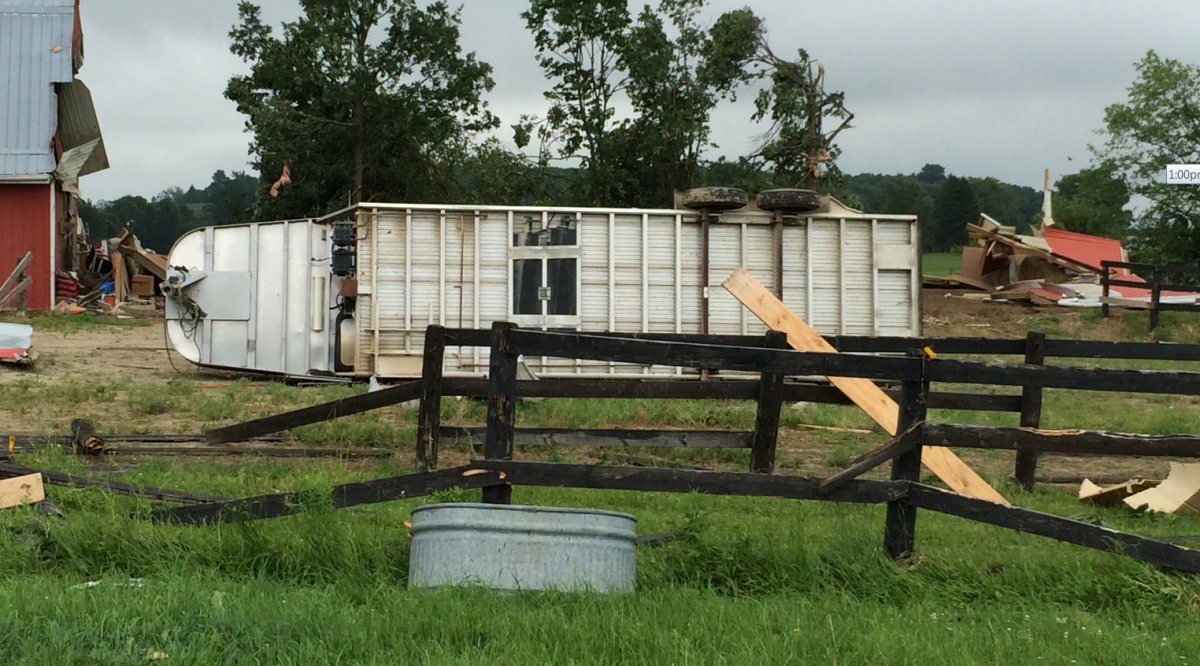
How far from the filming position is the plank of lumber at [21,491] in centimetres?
719

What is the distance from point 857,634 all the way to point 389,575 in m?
2.30

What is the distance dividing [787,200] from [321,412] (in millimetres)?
10490

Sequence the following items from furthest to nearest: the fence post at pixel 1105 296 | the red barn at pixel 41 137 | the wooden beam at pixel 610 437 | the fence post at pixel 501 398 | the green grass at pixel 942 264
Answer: the green grass at pixel 942 264, the red barn at pixel 41 137, the fence post at pixel 1105 296, the wooden beam at pixel 610 437, the fence post at pixel 501 398

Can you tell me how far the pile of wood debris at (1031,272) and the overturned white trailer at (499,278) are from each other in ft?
48.3

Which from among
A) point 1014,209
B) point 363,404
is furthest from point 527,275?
point 1014,209

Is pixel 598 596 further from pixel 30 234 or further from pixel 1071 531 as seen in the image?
pixel 30 234

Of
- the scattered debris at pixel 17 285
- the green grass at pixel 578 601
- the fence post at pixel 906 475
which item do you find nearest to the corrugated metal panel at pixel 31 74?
the scattered debris at pixel 17 285

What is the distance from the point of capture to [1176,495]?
8953 millimetres

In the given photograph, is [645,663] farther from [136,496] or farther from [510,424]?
[136,496]

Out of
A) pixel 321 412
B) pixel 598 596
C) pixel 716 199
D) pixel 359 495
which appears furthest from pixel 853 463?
pixel 716 199

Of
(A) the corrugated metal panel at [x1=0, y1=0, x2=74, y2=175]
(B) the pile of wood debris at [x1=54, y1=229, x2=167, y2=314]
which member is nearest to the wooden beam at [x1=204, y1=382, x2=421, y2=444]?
(B) the pile of wood debris at [x1=54, y1=229, x2=167, y2=314]

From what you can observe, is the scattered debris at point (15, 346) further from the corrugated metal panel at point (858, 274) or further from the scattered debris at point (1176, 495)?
the scattered debris at point (1176, 495)

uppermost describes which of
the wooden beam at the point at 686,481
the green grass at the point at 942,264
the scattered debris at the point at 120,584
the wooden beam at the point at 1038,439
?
the green grass at the point at 942,264

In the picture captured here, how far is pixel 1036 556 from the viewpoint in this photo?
21.7 ft
